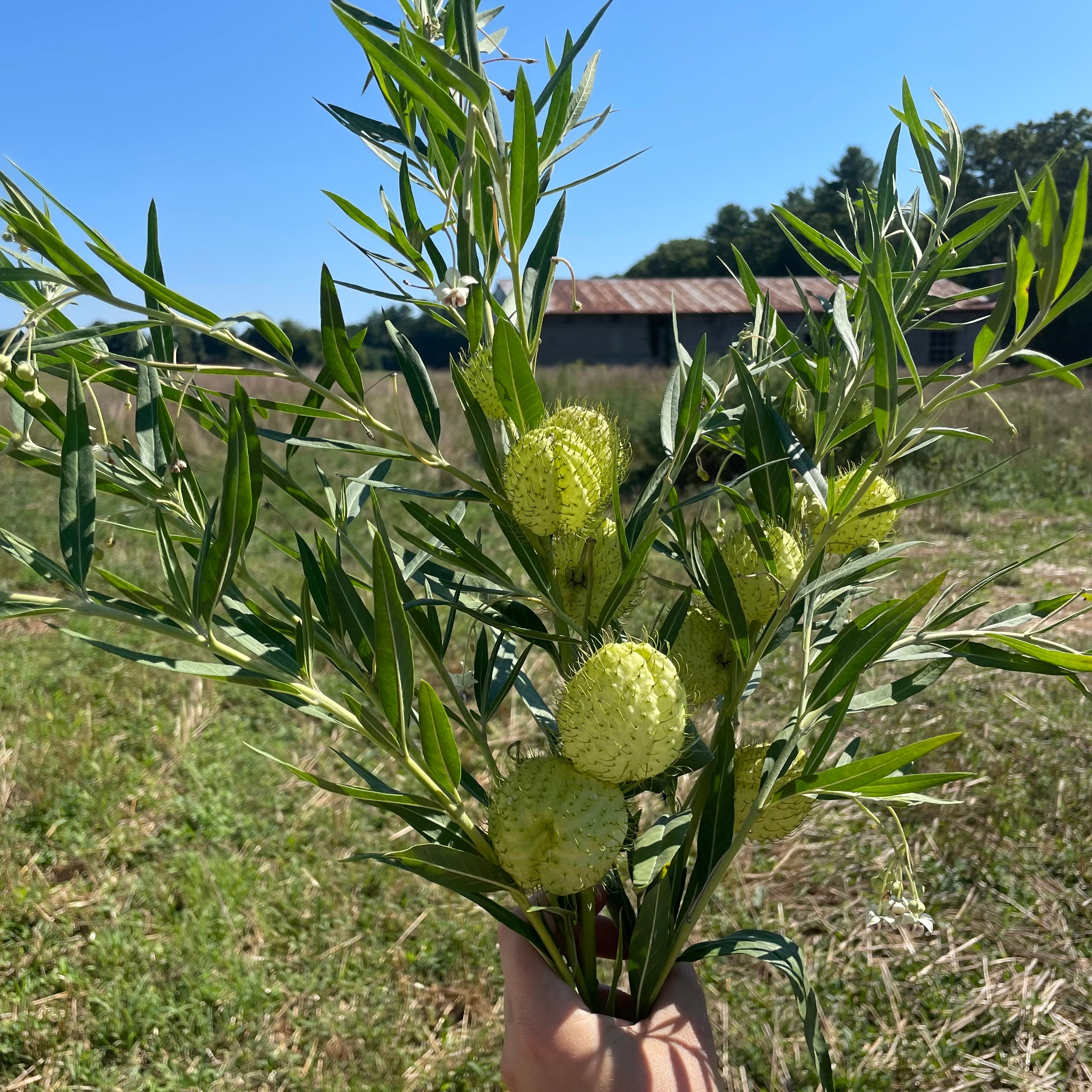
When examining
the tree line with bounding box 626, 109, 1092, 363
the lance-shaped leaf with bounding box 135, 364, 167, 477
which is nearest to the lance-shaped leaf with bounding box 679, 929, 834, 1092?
the lance-shaped leaf with bounding box 135, 364, 167, 477

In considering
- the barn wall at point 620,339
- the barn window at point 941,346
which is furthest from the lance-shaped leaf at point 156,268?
the barn wall at point 620,339

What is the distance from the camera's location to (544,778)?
464 mm

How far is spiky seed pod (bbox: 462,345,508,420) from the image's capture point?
1.60 feet

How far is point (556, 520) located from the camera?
0.45 meters

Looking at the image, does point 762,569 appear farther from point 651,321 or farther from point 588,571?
point 651,321

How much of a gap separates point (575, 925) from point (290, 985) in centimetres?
128

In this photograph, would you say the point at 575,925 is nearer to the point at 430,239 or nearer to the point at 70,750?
the point at 430,239

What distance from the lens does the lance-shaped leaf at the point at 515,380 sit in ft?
1.35

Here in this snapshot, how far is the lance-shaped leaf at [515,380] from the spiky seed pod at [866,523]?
194 millimetres

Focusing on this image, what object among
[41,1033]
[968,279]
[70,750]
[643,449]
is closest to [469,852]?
[41,1033]

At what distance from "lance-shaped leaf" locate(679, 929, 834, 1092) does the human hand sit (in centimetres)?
4

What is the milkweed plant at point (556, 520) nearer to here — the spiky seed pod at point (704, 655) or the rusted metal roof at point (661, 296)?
the spiky seed pod at point (704, 655)

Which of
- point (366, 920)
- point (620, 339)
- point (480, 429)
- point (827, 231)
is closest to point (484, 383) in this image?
point (480, 429)

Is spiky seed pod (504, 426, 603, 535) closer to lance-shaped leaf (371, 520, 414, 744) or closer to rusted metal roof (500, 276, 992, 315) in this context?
lance-shaped leaf (371, 520, 414, 744)
